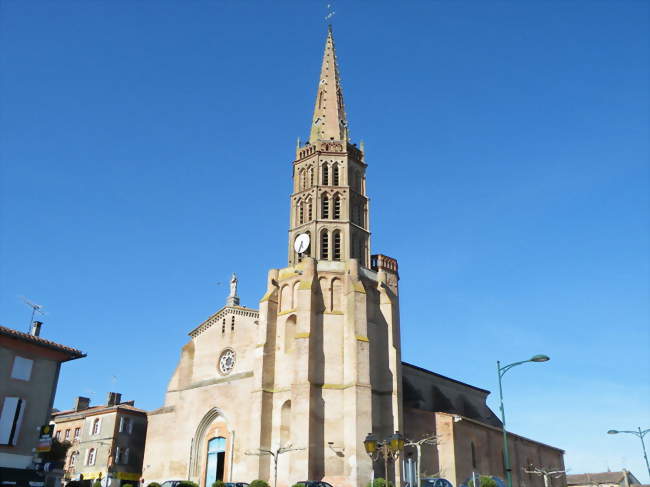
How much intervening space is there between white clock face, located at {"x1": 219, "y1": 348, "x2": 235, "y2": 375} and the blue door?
472 centimetres

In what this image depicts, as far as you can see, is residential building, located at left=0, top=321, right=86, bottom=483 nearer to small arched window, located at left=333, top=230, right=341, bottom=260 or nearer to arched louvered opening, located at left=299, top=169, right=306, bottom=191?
small arched window, located at left=333, top=230, right=341, bottom=260

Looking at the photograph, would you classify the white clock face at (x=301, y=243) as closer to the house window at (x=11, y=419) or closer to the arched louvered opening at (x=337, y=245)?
the arched louvered opening at (x=337, y=245)

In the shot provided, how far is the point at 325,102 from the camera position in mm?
53906

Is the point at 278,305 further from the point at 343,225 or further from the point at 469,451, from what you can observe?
the point at 469,451

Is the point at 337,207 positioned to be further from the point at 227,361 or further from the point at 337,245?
the point at 227,361

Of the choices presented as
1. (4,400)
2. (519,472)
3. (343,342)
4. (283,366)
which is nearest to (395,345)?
(343,342)

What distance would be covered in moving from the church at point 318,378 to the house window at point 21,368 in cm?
1455

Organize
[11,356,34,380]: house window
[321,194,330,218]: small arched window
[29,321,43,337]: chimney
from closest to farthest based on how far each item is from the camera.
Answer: [11,356,34,380]: house window → [29,321,43,337]: chimney → [321,194,330,218]: small arched window

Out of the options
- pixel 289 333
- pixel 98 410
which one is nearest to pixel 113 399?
pixel 98 410

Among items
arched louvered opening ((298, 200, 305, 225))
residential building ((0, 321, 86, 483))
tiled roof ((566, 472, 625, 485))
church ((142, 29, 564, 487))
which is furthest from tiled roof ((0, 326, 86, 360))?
tiled roof ((566, 472, 625, 485))

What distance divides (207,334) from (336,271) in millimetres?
11926

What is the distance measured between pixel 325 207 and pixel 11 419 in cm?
2570

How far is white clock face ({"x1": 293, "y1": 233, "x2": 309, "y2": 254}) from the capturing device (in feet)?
152

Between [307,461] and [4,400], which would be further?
[307,461]
